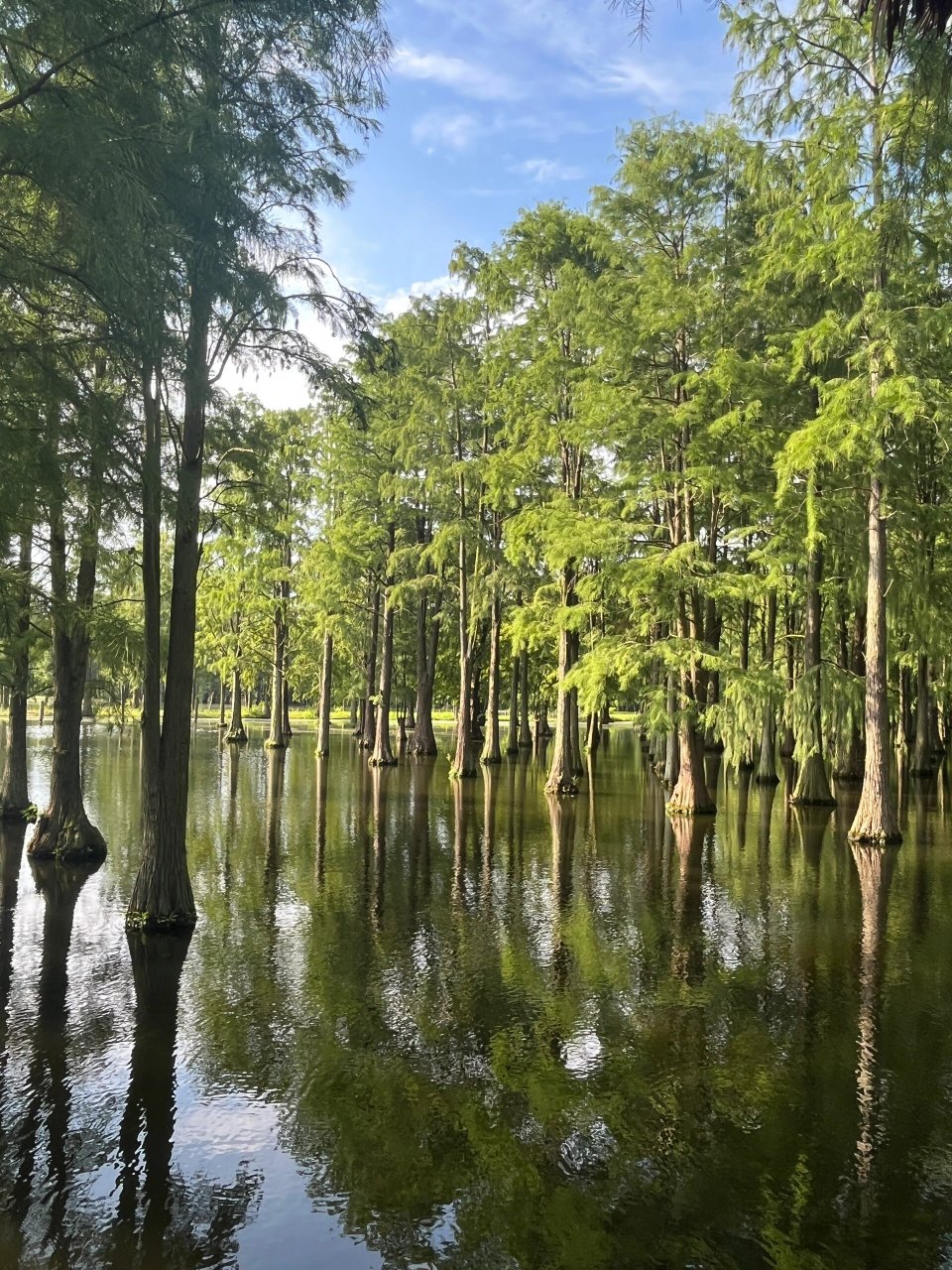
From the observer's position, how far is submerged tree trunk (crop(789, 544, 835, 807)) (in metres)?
20.3

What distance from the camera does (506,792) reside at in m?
23.9

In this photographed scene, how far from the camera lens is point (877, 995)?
8227 millimetres

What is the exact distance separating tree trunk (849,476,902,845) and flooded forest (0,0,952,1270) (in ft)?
0.35

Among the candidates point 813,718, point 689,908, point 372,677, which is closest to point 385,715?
point 372,677

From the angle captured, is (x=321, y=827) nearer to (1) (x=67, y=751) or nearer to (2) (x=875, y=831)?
(1) (x=67, y=751)

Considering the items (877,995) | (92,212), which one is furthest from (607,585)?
(92,212)

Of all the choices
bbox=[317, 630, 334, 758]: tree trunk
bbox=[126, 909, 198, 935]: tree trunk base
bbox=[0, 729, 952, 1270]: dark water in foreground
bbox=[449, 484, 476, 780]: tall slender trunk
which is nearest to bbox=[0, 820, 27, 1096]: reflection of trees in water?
bbox=[0, 729, 952, 1270]: dark water in foreground

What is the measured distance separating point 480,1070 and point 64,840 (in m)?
9.69

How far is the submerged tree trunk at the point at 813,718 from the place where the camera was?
20.3 metres

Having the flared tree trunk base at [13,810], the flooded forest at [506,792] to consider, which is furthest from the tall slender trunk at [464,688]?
the flared tree trunk base at [13,810]

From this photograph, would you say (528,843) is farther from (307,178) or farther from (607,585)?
(307,178)

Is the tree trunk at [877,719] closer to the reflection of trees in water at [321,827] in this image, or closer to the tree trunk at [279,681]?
the reflection of trees in water at [321,827]

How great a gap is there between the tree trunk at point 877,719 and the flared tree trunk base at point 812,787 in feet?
12.0

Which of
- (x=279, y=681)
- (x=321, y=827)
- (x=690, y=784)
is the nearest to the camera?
(x=321, y=827)
